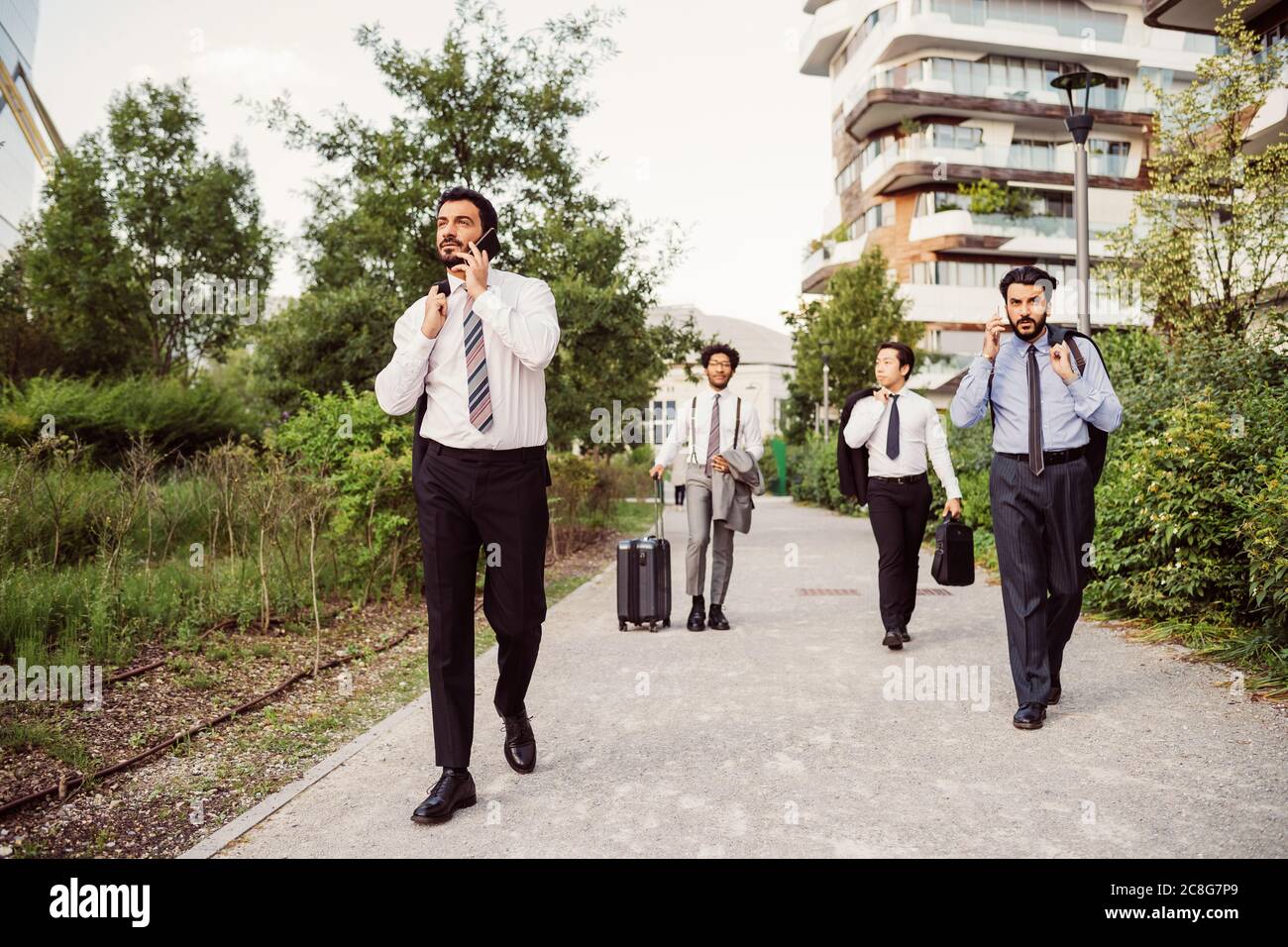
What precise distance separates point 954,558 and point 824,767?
258 cm

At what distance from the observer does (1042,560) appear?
16.9 ft

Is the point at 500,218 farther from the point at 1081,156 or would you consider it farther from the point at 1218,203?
the point at 1218,203

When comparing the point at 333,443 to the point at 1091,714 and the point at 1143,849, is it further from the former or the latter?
the point at 1143,849

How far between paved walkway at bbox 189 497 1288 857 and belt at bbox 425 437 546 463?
135 centimetres

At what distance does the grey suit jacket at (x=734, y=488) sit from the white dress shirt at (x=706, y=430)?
5.5 inches

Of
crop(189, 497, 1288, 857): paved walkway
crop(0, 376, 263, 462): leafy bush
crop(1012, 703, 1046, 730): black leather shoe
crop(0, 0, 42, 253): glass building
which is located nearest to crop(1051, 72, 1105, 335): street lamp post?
crop(189, 497, 1288, 857): paved walkway

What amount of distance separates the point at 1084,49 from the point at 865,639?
Result: 44273 millimetres

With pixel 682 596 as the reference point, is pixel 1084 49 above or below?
above

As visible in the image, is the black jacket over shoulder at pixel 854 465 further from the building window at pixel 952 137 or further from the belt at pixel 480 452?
the building window at pixel 952 137

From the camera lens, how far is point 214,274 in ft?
91.5

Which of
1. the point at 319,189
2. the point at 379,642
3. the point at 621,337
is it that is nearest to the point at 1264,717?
the point at 379,642

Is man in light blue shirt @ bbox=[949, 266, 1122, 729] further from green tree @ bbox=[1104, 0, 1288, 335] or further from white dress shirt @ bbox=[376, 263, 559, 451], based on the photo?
green tree @ bbox=[1104, 0, 1288, 335]

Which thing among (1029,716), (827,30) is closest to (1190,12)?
(1029,716)

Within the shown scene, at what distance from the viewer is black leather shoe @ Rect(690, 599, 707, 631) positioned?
822cm
